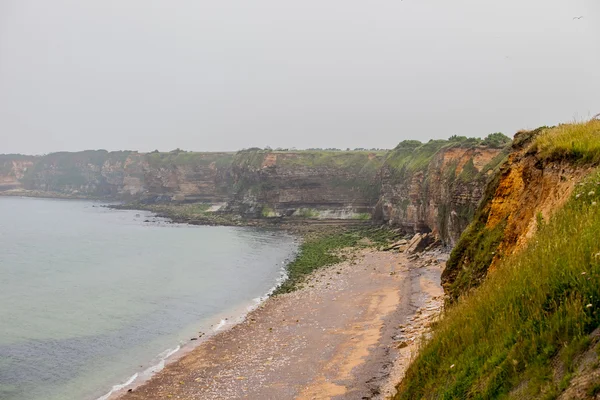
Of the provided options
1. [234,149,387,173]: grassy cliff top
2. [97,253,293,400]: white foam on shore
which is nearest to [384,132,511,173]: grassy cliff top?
[234,149,387,173]: grassy cliff top

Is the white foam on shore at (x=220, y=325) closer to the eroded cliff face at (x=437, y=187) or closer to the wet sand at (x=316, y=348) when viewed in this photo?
the wet sand at (x=316, y=348)

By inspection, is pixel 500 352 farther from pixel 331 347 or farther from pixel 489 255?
pixel 331 347

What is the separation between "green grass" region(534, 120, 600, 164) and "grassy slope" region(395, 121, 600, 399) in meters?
1.61

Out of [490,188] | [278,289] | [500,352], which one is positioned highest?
[490,188]

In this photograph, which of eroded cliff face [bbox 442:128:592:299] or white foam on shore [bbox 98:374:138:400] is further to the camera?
white foam on shore [bbox 98:374:138:400]

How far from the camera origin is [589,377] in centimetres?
511

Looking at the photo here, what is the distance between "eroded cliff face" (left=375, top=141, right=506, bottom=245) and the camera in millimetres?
44156

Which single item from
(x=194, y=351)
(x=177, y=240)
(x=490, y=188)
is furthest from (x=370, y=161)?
(x=490, y=188)

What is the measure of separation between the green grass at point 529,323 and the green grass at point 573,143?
173 centimetres

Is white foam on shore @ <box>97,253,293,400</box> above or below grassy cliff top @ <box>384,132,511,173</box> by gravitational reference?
below

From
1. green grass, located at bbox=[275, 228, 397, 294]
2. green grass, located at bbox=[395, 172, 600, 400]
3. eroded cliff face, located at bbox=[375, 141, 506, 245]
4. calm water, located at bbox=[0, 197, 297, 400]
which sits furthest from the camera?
green grass, located at bbox=[275, 228, 397, 294]

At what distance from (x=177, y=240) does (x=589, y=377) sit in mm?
80268

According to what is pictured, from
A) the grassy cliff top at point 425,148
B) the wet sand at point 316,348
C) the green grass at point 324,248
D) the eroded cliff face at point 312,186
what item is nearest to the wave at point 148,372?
the wet sand at point 316,348

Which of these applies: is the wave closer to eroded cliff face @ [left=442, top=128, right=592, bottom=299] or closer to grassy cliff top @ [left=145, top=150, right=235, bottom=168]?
eroded cliff face @ [left=442, top=128, right=592, bottom=299]
